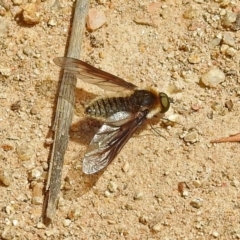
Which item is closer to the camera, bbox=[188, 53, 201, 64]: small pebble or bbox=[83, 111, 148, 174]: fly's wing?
bbox=[83, 111, 148, 174]: fly's wing

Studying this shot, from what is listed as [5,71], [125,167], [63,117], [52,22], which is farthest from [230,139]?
[5,71]

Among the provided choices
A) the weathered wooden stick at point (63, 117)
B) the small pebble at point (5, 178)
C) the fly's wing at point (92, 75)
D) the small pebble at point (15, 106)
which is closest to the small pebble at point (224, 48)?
the fly's wing at point (92, 75)

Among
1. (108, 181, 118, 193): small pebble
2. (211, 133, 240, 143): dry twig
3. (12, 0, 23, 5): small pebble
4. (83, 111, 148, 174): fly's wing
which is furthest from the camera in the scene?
(12, 0, 23, 5): small pebble

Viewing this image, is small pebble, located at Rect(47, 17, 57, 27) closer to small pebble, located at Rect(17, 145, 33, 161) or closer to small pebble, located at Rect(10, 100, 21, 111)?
small pebble, located at Rect(10, 100, 21, 111)

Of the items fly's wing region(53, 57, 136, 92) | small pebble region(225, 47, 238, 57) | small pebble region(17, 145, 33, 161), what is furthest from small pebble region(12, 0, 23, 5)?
small pebble region(225, 47, 238, 57)

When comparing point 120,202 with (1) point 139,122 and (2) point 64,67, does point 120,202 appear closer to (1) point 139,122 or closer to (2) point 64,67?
(1) point 139,122

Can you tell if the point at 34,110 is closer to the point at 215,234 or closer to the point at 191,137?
the point at 191,137

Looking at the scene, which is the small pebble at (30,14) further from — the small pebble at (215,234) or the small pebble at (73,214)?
the small pebble at (215,234)
